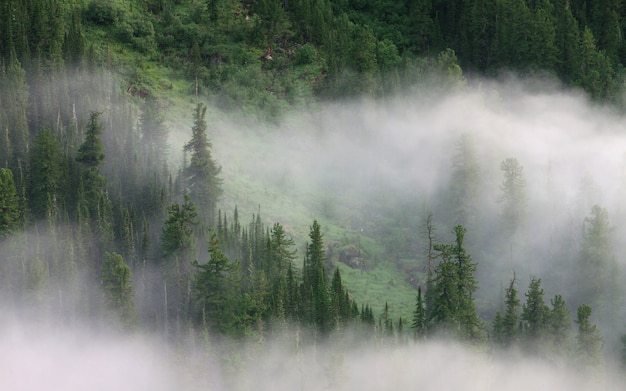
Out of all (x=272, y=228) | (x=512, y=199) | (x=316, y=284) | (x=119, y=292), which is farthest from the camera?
(x=512, y=199)

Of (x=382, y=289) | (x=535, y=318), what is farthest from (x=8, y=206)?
(x=535, y=318)

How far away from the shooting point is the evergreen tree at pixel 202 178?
587 feet

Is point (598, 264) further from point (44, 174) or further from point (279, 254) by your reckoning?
point (44, 174)

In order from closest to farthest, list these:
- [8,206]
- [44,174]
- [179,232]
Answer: [8,206], [179,232], [44,174]

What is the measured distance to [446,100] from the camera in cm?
19962

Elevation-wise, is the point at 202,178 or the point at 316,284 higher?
the point at 202,178

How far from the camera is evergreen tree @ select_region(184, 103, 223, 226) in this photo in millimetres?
178875

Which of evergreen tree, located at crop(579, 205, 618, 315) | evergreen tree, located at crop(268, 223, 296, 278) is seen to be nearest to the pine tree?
evergreen tree, located at crop(579, 205, 618, 315)

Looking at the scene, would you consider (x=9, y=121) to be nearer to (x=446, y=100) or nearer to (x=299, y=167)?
(x=299, y=167)

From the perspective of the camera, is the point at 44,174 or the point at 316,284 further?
the point at 44,174

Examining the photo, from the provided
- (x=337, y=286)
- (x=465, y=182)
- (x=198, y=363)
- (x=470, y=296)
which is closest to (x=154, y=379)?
(x=198, y=363)

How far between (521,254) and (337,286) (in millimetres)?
26319

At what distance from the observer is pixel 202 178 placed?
17925 cm

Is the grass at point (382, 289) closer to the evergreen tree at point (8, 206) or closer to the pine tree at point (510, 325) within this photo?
the pine tree at point (510, 325)
